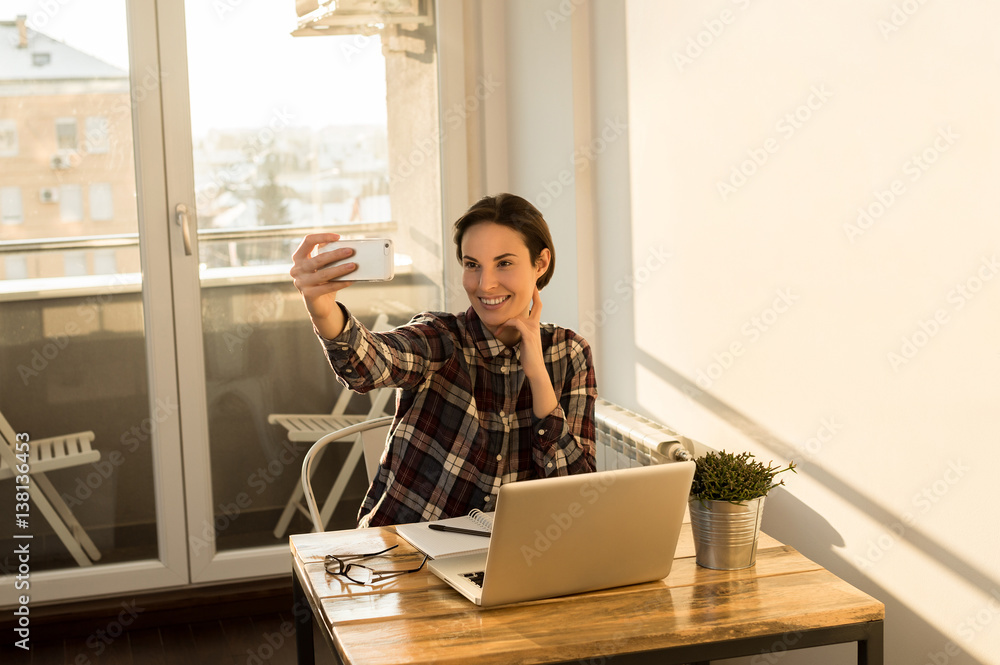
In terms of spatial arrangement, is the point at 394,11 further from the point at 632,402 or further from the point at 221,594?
the point at 221,594

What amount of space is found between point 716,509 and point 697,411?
0.80 metres

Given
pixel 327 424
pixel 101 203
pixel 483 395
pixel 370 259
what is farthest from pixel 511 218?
pixel 101 203

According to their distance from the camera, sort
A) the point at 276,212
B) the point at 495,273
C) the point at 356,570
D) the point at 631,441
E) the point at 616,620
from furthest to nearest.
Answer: the point at 276,212 < the point at 631,441 < the point at 495,273 < the point at 356,570 < the point at 616,620

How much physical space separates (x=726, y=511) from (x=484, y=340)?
0.64m

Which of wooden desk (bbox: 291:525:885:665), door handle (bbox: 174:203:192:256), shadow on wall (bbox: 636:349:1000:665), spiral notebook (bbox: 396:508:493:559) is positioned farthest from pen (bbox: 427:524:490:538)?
door handle (bbox: 174:203:192:256)

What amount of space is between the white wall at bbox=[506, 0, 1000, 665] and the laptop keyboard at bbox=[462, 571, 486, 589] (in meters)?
0.73

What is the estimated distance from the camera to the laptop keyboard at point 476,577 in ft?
4.55

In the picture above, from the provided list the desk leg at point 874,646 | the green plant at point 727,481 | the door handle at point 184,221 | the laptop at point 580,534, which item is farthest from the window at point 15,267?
the desk leg at point 874,646

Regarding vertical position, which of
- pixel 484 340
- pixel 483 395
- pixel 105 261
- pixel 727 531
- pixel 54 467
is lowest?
pixel 54 467

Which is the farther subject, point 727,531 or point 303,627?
point 303,627

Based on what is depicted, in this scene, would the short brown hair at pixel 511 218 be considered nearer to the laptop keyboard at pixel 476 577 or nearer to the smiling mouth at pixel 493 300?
the smiling mouth at pixel 493 300

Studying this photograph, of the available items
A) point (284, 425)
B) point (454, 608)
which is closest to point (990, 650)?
point (454, 608)

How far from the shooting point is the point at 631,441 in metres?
2.30

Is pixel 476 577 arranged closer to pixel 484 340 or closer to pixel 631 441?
pixel 484 340
